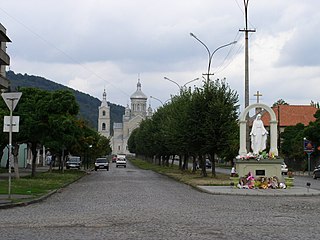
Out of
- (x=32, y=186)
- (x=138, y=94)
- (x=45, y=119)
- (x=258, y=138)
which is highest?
(x=138, y=94)

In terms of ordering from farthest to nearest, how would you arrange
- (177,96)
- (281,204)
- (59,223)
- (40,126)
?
(177,96), (40,126), (281,204), (59,223)

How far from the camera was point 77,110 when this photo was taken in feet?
147

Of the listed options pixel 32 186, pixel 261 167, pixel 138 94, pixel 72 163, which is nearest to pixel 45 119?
pixel 32 186

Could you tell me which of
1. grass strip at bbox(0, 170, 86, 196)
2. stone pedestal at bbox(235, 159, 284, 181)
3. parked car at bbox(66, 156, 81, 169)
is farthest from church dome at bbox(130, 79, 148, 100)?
stone pedestal at bbox(235, 159, 284, 181)

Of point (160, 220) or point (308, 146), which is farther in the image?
point (308, 146)

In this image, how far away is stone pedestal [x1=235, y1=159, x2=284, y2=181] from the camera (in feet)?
113

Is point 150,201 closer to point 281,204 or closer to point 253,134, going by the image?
point 281,204

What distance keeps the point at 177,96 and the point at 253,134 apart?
2249 centimetres

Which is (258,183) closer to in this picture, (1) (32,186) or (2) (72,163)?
(1) (32,186)

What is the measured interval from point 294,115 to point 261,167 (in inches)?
3234

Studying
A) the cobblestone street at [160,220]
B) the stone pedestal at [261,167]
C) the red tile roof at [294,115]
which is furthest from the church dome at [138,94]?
the cobblestone street at [160,220]

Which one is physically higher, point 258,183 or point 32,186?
point 258,183

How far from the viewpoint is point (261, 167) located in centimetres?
3444

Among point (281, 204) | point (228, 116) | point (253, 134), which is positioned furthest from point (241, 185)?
point (228, 116)
